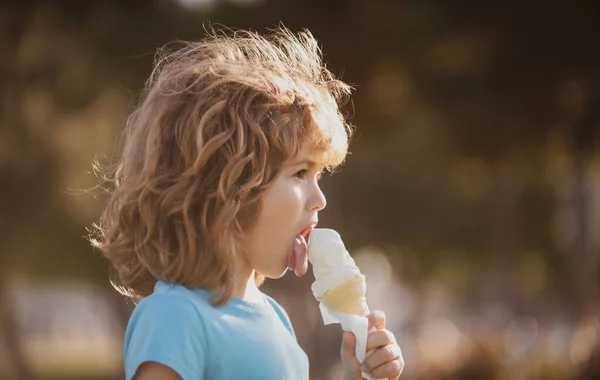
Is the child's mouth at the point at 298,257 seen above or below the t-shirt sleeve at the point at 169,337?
above

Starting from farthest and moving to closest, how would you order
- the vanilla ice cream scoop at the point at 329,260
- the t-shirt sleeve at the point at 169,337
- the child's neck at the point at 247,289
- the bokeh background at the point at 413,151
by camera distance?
the bokeh background at the point at 413,151
the vanilla ice cream scoop at the point at 329,260
the child's neck at the point at 247,289
the t-shirt sleeve at the point at 169,337

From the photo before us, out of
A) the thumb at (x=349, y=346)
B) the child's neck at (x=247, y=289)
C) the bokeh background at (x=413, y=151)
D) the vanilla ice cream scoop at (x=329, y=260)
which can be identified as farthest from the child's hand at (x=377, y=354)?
the bokeh background at (x=413, y=151)

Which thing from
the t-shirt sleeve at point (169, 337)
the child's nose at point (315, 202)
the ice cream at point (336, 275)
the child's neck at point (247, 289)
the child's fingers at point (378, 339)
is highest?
the child's nose at point (315, 202)

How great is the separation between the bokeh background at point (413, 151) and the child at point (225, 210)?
18.5ft

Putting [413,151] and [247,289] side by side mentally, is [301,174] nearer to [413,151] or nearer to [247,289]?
[247,289]

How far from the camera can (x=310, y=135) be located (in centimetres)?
212

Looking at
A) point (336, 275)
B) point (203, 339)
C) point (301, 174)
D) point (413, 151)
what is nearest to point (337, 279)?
point (336, 275)

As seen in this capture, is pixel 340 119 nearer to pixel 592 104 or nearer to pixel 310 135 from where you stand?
pixel 310 135

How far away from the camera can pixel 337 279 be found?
7.12 feet

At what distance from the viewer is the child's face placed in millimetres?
2057

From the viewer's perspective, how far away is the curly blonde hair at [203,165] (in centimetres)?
199

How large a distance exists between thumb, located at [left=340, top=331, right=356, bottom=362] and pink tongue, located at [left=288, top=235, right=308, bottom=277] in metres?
0.19

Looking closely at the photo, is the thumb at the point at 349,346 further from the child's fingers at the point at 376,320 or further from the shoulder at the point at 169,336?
the shoulder at the point at 169,336

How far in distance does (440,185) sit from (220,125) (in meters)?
11.5
